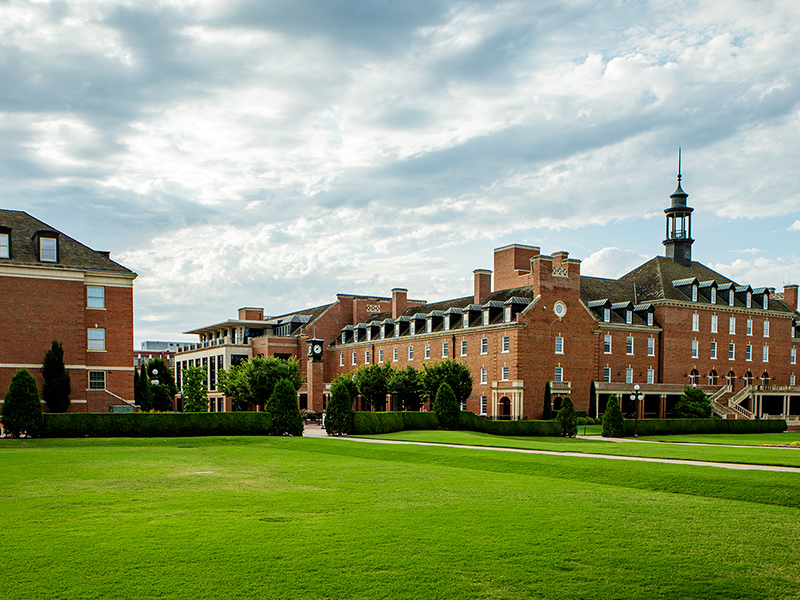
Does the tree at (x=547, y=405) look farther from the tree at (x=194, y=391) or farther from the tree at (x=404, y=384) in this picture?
the tree at (x=194, y=391)

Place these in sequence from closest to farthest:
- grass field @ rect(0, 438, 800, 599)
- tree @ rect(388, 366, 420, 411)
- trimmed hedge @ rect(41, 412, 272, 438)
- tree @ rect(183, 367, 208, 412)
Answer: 1. grass field @ rect(0, 438, 800, 599)
2. trimmed hedge @ rect(41, 412, 272, 438)
3. tree @ rect(183, 367, 208, 412)
4. tree @ rect(388, 366, 420, 411)

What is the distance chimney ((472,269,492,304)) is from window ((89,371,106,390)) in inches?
1272

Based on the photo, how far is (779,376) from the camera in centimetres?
7238

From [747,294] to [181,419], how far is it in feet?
184

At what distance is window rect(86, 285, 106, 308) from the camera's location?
144 ft

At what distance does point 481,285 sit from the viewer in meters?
64.1

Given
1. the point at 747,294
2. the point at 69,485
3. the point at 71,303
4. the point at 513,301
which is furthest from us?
the point at 747,294

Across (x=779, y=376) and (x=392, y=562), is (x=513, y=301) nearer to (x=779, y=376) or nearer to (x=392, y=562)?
(x=779, y=376)

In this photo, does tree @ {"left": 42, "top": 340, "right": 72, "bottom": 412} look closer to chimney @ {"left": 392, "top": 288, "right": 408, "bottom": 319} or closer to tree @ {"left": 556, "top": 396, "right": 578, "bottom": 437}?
tree @ {"left": 556, "top": 396, "right": 578, "bottom": 437}

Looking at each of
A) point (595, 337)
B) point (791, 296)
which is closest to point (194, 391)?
point (595, 337)

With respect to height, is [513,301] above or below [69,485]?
above

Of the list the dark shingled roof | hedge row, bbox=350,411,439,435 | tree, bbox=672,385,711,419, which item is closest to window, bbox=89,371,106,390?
the dark shingled roof

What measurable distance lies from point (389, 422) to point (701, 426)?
76.8 ft

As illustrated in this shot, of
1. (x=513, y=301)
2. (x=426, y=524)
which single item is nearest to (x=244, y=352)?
(x=513, y=301)
